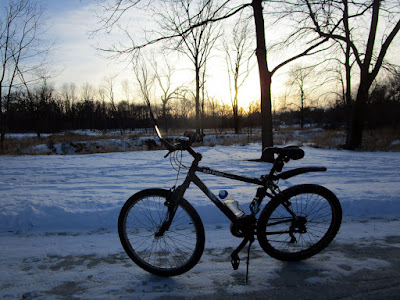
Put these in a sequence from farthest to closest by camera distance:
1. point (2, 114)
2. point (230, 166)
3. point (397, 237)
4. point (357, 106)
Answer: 1. point (2, 114)
2. point (357, 106)
3. point (230, 166)
4. point (397, 237)

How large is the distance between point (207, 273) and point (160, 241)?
75 cm

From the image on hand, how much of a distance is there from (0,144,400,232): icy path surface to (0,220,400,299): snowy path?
1.88 feet

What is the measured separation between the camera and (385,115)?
76.0 feet

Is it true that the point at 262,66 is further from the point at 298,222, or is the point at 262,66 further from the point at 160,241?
the point at 160,241

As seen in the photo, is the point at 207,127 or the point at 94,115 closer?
the point at 207,127

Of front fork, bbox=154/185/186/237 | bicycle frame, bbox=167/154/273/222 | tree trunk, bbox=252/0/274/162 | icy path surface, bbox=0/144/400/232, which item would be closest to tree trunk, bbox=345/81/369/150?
icy path surface, bbox=0/144/400/232

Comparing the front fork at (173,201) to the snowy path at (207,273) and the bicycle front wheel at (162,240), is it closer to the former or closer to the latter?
the bicycle front wheel at (162,240)

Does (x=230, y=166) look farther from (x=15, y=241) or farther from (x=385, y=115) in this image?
(x=385, y=115)

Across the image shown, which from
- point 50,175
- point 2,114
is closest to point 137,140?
point 2,114

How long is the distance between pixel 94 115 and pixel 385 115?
208 feet

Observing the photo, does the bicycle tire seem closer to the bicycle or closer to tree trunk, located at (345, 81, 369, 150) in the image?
the bicycle

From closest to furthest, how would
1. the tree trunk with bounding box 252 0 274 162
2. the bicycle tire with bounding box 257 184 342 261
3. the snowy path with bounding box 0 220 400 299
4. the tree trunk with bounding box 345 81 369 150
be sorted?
the snowy path with bounding box 0 220 400 299 < the bicycle tire with bounding box 257 184 342 261 < the tree trunk with bounding box 252 0 274 162 < the tree trunk with bounding box 345 81 369 150

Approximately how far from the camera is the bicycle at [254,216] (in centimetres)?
220

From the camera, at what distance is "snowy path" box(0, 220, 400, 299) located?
1962mm
